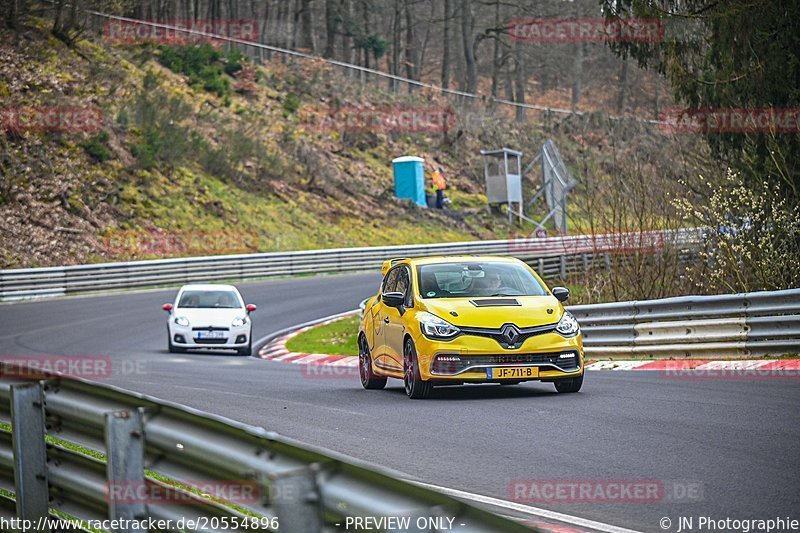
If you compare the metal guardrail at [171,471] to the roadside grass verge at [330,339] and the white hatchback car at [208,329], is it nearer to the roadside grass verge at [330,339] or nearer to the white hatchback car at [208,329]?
the roadside grass verge at [330,339]

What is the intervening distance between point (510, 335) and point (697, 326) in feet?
17.9

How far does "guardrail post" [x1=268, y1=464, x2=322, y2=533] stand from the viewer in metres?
3.33

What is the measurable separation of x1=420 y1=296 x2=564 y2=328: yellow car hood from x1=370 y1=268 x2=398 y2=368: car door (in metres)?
1.27

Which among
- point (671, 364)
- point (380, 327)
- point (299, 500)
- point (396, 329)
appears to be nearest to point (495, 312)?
point (396, 329)

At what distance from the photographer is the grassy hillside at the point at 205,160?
42938 mm

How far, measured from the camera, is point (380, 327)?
14.8 meters

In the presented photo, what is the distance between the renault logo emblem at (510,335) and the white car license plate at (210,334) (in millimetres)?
13253
